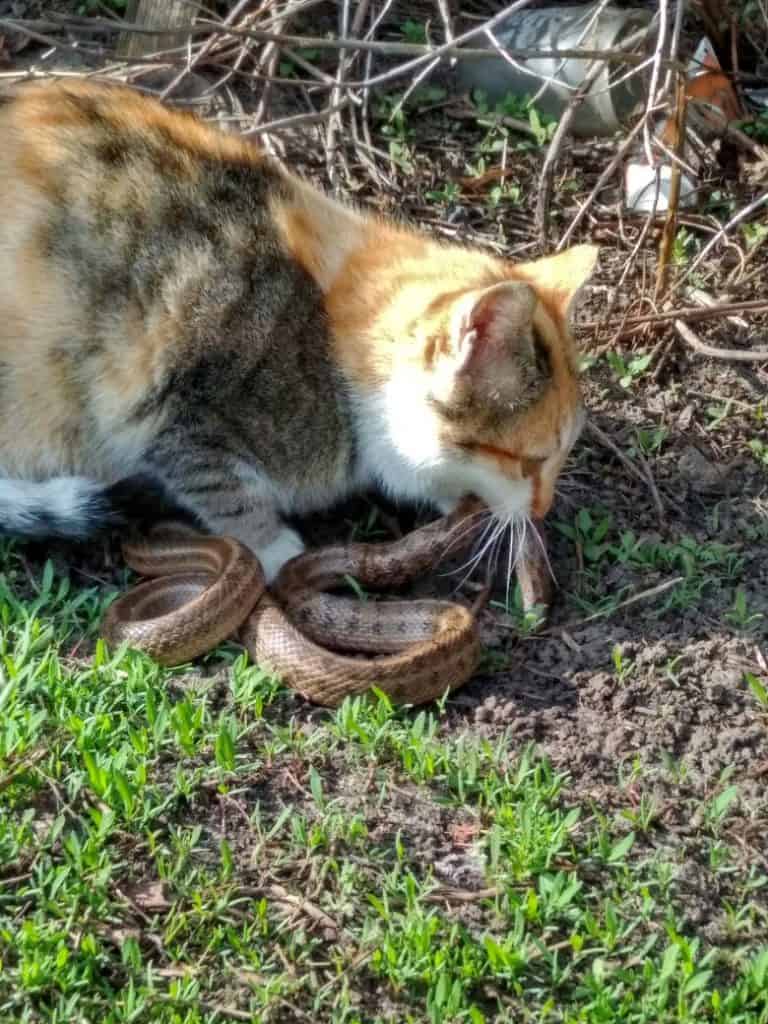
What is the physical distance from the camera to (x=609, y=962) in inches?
146

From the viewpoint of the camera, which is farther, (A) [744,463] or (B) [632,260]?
(B) [632,260]

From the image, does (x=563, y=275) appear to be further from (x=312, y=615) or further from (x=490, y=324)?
(x=312, y=615)

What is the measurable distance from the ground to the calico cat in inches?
14.4

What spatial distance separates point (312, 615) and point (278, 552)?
1.35 feet

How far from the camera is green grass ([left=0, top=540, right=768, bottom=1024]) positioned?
11.7 feet

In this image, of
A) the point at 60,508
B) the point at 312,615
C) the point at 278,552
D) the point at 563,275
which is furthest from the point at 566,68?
the point at 60,508

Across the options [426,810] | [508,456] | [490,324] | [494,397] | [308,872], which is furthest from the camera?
[508,456]

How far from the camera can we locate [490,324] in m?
4.68

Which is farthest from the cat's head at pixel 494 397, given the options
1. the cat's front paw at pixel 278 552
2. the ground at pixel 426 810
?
the cat's front paw at pixel 278 552

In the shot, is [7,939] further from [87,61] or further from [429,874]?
[87,61]

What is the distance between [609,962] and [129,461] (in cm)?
258

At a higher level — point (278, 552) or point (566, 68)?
point (566, 68)

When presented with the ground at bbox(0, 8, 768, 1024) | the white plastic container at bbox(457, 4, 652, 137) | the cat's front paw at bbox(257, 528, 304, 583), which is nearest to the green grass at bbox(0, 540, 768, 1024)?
the ground at bbox(0, 8, 768, 1024)

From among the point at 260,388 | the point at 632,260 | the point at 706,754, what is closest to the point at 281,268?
the point at 260,388
